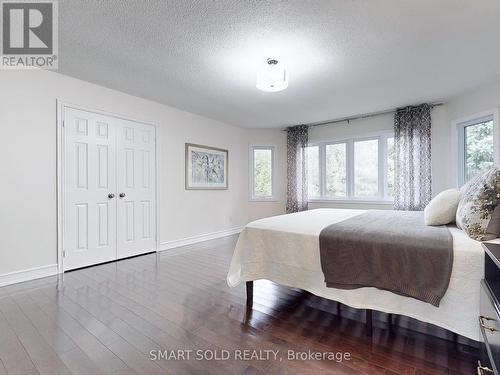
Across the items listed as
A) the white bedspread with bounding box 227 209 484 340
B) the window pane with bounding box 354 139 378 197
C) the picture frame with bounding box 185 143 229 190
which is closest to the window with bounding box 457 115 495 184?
the window pane with bounding box 354 139 378 197

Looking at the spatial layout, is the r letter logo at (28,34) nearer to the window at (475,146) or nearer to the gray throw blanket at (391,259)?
the gray throw blanket at (391,259)

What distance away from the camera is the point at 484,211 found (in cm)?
147

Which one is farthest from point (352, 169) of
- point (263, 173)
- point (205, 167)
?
point (205, 167)

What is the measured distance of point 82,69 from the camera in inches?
113

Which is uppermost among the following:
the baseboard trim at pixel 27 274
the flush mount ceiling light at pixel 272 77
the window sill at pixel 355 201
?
the flush mount ceiling light at pixel 272 77

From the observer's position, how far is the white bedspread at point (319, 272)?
1.36 m

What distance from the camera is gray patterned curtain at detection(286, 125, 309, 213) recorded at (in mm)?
5469

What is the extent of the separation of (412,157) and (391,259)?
3391 millimetres

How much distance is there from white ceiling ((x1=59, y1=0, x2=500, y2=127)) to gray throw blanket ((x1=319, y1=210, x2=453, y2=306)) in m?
1.66

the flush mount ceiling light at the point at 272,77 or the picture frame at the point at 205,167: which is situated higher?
the flush mount ceiling light at the point at 272,77

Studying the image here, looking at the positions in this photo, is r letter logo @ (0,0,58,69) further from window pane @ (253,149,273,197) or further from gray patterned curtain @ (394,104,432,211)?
gray patterned curtain @ (394,104,432,211)

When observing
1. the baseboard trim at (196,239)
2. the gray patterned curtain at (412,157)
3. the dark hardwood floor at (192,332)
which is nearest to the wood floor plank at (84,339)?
the dark hardwood floor at (192,332)

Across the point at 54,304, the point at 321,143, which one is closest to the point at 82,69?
the point at 54,304

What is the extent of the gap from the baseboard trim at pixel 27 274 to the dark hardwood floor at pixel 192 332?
139mm
